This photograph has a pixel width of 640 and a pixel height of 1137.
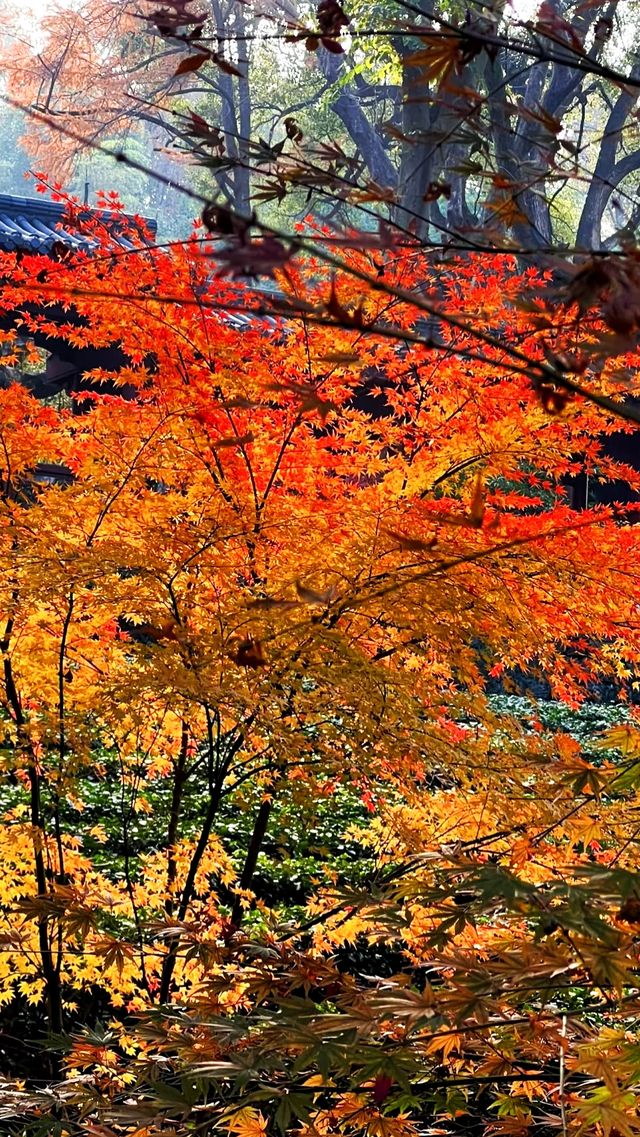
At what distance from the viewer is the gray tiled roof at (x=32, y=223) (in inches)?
383

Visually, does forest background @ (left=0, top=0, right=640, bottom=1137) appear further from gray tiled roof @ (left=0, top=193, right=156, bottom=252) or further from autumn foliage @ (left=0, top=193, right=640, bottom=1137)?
gray tiled roof @ (left=0, top=193, right=156, bottom=252)

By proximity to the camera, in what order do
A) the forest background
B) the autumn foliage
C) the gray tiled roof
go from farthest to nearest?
the gray tiled roof
the autumn foliage
the forest background

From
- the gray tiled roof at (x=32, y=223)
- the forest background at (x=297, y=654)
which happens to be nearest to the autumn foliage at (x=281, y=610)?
the forest background at (x=297, y=654)

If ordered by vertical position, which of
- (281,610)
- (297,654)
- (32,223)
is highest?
(32,223)

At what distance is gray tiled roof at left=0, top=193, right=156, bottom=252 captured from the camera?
973 cm

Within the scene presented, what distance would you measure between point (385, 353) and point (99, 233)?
1180mm

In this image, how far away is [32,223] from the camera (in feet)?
35.5

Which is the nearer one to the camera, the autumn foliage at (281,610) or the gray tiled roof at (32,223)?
the autumn foliage at (281,610)

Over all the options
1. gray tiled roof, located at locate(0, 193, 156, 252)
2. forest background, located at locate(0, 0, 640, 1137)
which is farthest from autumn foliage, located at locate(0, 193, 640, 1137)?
gray tiled roof, located at locate(0, 193, 156, 252)

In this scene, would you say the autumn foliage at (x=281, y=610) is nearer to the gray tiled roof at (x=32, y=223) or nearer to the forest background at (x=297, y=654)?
the forest background at (x=297, y=654)

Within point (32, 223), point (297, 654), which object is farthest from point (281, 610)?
point (32, 223)

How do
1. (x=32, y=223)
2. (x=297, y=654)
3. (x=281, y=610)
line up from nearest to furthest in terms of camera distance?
(x=281, y=610) < (x=297, y=654) < (x=32, y=223)

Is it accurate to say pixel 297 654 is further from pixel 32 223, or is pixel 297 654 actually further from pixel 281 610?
pixel 32 223

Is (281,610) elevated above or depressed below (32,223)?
below
